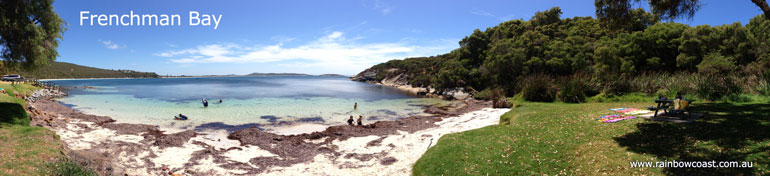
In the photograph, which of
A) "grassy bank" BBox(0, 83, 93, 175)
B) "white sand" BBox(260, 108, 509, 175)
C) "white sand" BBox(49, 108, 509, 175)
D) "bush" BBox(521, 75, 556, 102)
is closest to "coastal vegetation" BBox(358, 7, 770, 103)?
"bush" BBox(521, 75, 556, 102)

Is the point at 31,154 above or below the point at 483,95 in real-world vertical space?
below

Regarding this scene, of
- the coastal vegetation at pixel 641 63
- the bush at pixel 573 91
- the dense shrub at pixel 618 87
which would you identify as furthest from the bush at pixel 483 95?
the dense shrub at pixel 618 87

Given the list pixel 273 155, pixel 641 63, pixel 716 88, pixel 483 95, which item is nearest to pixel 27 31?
pixel 273 155

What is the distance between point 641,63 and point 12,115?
158ft

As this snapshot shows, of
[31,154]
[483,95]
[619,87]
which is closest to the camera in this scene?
[31,154]

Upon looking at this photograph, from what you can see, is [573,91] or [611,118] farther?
[573,91]

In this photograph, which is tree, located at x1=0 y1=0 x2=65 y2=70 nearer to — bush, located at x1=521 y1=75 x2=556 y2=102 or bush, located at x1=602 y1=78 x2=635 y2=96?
bush, located at x1=521 y1=75 x2=556 y2=102

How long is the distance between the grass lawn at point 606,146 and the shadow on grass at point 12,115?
722 inches

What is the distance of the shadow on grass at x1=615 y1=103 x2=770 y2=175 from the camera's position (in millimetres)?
7039

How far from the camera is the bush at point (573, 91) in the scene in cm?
2539

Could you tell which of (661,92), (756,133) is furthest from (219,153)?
(661,92)

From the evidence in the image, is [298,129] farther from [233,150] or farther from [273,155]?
[273,155]

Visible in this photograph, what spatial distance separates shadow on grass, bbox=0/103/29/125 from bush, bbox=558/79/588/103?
34.4 metres

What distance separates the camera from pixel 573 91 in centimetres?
2562
